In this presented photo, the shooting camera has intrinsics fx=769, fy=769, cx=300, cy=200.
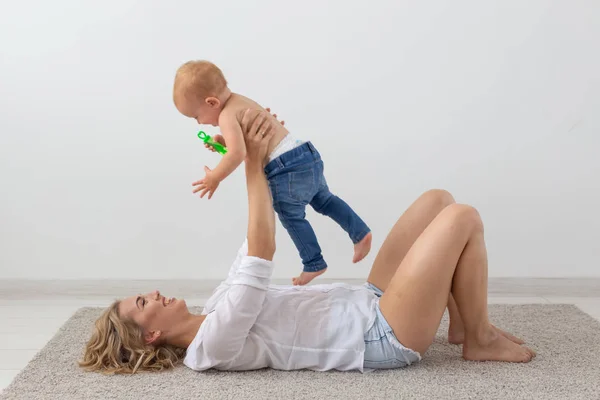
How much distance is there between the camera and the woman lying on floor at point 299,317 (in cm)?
208

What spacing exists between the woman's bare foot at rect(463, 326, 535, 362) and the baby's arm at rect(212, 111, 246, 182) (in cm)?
87

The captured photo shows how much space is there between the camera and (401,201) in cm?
336

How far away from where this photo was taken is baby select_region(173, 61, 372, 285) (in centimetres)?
214

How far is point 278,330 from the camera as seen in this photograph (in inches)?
84.6

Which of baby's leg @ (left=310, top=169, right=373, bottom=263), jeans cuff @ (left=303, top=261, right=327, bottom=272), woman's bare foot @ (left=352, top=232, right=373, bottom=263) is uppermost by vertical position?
baby's leg @ (left=310, top=169, right=373, bottom=263)

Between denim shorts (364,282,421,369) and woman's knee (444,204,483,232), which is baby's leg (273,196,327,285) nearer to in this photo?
denim shorts (364,282,421,369)

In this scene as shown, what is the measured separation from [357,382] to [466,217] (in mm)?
546

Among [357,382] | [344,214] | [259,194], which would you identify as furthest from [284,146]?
[357,382]

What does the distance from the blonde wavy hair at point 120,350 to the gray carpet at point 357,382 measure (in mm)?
31

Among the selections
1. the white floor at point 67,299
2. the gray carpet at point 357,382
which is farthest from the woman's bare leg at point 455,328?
the white floor at point 67,299

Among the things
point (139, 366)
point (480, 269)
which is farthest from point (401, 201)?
point (139, 366)

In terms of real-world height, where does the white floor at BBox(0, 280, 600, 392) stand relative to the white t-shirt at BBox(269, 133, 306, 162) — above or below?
below

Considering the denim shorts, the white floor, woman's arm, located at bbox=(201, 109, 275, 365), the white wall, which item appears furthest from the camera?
the white wall

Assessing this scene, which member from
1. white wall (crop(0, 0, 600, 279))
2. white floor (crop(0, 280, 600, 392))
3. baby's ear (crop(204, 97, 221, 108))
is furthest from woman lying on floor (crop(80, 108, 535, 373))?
white wall (crop(0, 0, 600, 279))
